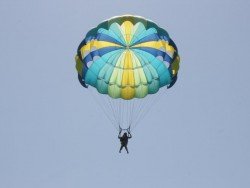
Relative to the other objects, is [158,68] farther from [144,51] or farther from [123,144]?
[123,144]

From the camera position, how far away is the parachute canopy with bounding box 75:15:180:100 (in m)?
34.4

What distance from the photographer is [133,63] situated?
114ft

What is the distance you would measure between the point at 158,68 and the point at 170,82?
3.41 ft

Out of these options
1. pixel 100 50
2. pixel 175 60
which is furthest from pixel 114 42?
pixel 175 60

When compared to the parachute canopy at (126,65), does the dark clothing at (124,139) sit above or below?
below

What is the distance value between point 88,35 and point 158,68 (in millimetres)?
4366

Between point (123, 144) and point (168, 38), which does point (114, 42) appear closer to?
point (168, 38)

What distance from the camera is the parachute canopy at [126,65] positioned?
113 ft


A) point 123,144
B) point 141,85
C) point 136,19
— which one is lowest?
point 123,144

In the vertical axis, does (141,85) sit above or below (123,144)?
above

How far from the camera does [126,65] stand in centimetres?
3488

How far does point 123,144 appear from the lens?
34469mm

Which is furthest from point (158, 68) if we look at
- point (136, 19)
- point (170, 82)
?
point (136, 19)

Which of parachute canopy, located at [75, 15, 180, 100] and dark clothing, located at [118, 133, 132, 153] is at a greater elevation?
parachute canopy, located at [75, 15, 180, 100]
